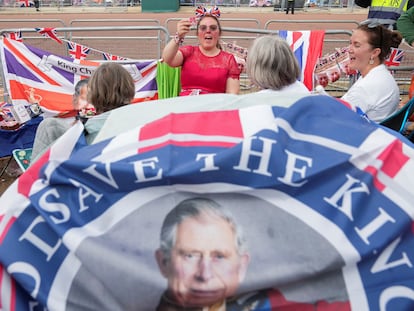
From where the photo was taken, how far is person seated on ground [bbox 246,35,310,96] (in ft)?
8.86

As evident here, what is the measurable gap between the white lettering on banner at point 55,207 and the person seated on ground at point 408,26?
4.10 m

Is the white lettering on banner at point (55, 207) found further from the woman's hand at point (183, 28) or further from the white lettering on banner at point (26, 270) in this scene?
the woman's hand at point (183, 28)

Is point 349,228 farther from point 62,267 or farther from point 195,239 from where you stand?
point 62,267

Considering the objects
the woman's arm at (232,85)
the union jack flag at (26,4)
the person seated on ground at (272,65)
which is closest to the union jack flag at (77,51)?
the woman's arm at (232,85)

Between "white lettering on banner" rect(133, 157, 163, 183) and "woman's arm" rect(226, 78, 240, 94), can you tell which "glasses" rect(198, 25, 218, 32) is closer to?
"woman's arm" rect(226, 78, 240, 94)

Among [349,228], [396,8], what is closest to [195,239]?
[349,228]

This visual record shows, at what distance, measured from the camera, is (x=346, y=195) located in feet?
5.11

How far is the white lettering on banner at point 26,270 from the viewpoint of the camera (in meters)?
1.46

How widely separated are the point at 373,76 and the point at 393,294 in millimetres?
2175

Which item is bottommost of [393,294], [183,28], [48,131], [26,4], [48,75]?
[26,4]

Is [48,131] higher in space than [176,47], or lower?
lower

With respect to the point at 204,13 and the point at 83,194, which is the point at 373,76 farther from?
the point at 83,194

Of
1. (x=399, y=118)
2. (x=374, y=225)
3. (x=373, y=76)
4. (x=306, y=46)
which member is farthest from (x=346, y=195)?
(x=306, y=46)

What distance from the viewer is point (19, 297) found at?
1486mm
